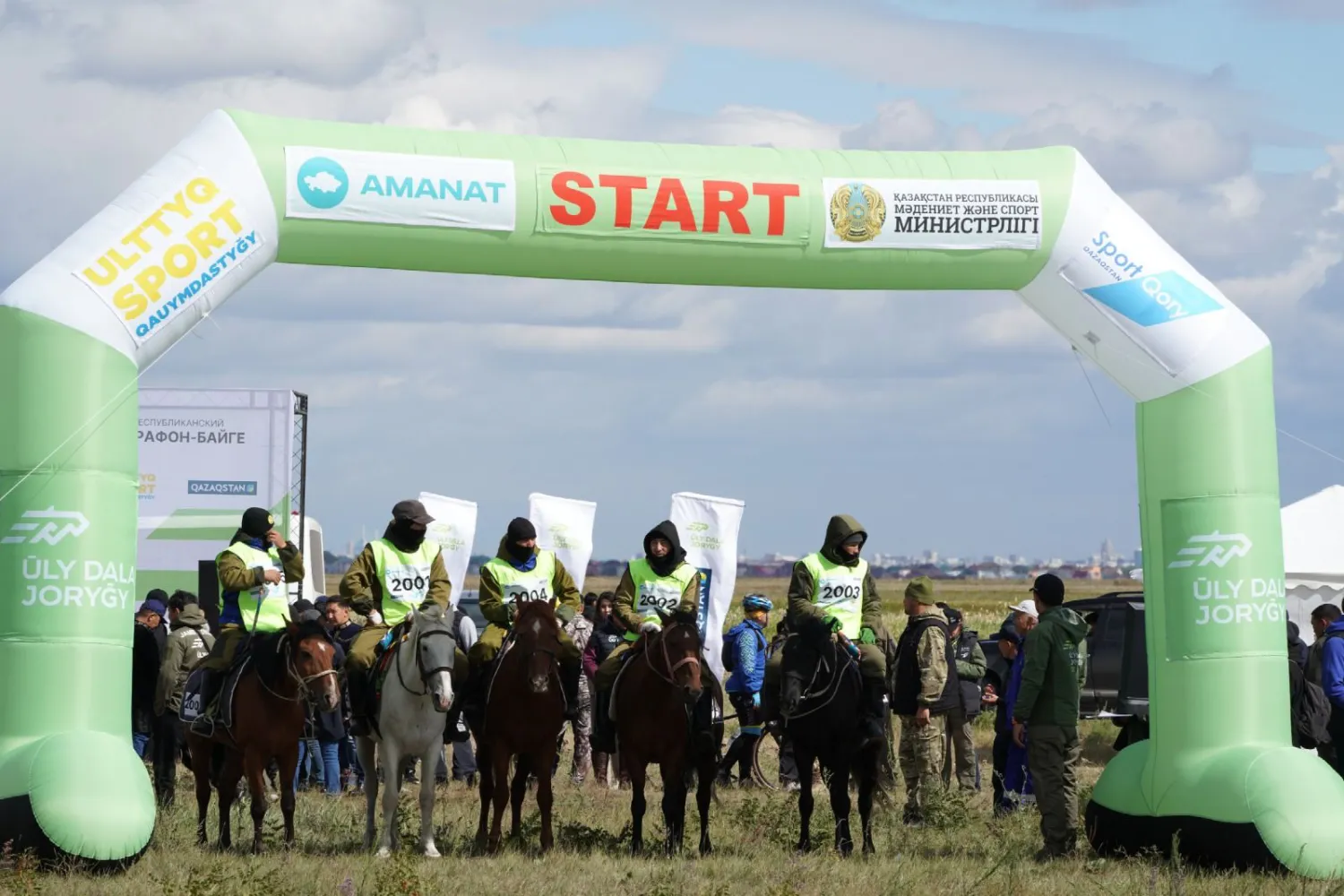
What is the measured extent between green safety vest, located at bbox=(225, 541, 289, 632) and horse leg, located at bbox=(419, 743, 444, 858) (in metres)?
1.40

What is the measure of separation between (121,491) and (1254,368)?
7.47m

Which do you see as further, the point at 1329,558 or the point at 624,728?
the point at 1329,558

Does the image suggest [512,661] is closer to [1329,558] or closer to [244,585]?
[244,585]

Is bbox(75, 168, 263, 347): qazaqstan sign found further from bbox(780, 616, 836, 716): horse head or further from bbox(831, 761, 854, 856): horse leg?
bbox(831, 761, 854, 856): horse leg

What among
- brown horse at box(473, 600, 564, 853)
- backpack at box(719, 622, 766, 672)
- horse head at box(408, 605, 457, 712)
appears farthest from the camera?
backpack at box(719, 622, 766, 672)

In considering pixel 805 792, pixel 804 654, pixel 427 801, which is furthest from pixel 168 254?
pixel 805 792

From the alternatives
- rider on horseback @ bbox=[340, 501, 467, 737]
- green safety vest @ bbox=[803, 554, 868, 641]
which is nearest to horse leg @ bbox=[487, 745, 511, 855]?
rider on horseback @ bbox=[340, 501, 467, 737]

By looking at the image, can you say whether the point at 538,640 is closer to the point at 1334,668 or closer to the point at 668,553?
the point at 668,553

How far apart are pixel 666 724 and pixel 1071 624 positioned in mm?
2882

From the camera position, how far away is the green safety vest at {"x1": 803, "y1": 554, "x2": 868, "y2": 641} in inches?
522

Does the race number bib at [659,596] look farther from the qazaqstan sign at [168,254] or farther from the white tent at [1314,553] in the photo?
the white tent at [1314,553]

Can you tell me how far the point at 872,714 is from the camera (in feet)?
43.8

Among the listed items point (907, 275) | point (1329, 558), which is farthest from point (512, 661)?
point (1329, 558)

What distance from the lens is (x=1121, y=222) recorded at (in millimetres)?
12648
